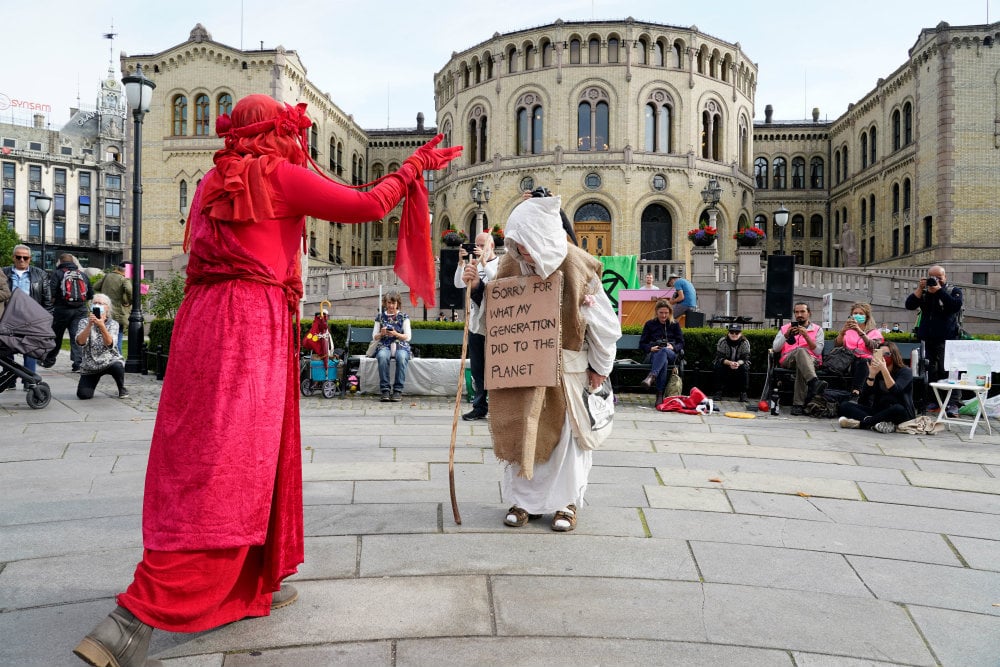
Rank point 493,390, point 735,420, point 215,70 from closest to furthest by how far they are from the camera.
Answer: point 493,390
point 735,420
point 215,70

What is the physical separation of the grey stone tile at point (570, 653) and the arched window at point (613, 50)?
42.2m

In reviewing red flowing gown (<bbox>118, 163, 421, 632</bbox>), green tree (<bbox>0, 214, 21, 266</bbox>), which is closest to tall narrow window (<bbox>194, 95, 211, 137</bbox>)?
green tree (<bbox>0, 214, 21, 266</bbox>)

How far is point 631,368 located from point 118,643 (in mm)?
9051

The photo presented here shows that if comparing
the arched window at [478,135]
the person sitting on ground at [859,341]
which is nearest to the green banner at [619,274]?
the person sitting on ground at [859,341]

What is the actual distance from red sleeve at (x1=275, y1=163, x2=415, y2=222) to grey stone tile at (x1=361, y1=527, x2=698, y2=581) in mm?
1778

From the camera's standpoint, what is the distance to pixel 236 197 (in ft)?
9.86

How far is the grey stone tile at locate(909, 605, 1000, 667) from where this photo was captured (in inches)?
114

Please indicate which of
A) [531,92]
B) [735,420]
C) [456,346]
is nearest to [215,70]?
[531,92]

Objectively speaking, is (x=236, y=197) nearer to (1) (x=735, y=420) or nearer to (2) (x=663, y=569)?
(2) (x=663, y=569)

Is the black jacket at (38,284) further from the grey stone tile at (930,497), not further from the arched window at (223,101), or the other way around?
the arched window at (223,101)

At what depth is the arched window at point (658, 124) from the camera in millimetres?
41562

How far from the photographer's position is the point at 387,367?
423 inches

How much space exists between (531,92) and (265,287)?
41.4 meters

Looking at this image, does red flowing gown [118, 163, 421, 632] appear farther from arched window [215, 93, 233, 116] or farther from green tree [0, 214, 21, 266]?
green tree [0, 214, 21, 266]
